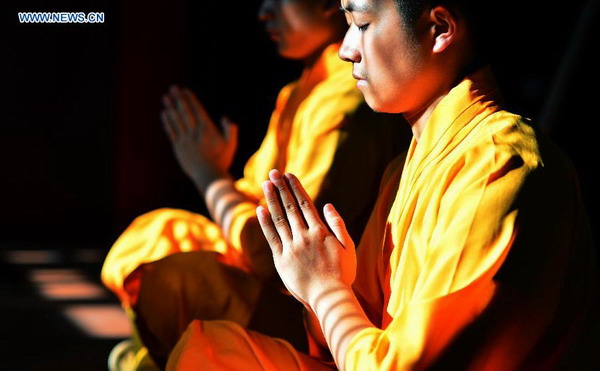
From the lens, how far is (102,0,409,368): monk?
192cm

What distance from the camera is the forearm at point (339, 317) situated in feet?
4.17

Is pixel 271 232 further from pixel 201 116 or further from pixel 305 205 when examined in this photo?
pixel 201 116

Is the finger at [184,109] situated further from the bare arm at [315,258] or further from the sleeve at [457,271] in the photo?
the sleeve at [457,271]

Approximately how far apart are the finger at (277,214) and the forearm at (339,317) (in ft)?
0.29

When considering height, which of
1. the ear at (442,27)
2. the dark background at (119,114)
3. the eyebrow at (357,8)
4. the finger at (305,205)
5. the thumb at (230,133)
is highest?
the eyebrow at (357,8)

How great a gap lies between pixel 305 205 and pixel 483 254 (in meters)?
0.24

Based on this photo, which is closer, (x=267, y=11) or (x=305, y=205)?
(x=305, y=205)

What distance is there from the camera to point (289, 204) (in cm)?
134

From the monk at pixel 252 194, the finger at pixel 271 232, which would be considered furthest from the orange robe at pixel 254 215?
the finger at pixel 271 232

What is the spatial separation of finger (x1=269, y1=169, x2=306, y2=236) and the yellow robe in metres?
0.12

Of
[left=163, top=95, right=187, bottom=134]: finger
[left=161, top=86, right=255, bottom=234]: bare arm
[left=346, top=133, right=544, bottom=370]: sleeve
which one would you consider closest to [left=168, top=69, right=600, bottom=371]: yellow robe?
[left=346, top=133, right=544, bottom=370]: sleeve

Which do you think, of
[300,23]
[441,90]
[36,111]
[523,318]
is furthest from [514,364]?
[36,111]

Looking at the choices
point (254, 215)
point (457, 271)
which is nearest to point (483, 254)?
point (457, 271)

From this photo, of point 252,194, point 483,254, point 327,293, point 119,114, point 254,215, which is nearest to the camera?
point 483,254
